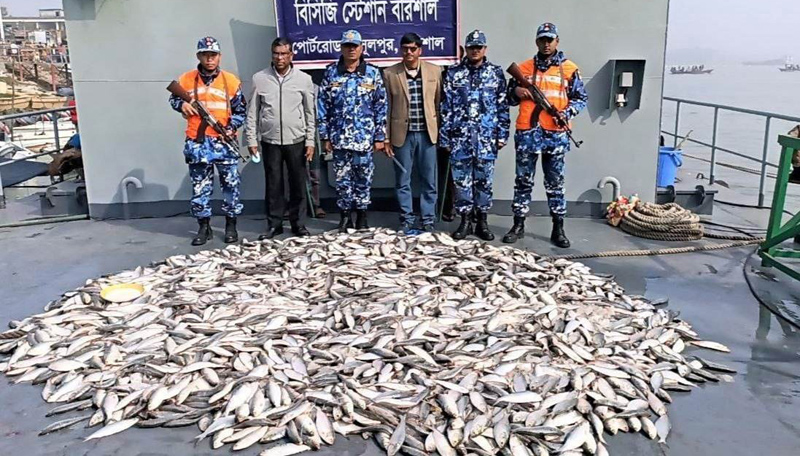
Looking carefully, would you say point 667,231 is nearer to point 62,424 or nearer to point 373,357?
point 373,357

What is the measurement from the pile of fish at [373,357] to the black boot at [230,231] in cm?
136

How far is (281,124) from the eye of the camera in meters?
6.76

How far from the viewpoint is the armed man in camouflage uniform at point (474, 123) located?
21.5ft

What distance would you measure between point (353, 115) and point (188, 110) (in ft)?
5.40

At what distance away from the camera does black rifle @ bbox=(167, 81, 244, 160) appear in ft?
21.3

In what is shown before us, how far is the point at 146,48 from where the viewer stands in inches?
299

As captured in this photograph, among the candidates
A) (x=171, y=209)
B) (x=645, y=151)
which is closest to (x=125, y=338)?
(x=171, y=209)

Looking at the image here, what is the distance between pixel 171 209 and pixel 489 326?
5.15 m

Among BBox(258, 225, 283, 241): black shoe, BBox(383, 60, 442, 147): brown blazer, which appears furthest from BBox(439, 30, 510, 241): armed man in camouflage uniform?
BBox(258, 225, 283, 241): black shoe

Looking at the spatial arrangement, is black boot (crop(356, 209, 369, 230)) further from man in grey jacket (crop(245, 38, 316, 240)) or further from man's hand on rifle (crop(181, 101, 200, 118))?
man's hand on rifle (crop(181, 101, 200, 118))

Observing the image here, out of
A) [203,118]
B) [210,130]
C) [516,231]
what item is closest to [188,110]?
[203,118]

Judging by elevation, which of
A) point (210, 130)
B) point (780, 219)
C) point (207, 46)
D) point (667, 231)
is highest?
point (207, 46)

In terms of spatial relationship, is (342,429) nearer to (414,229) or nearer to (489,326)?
(489,326)

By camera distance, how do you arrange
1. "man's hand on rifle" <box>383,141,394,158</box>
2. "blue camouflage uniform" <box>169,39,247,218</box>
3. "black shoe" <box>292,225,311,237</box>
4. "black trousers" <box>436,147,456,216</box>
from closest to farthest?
"blue camouflage uniform" <box>169,39,247,218</box> → "man's hand on rifle" <box>383,141,394,158</box> → "black shoe" <box>292,225,311,237</box> → "black trousers" <box>436,147,456,216</box>
